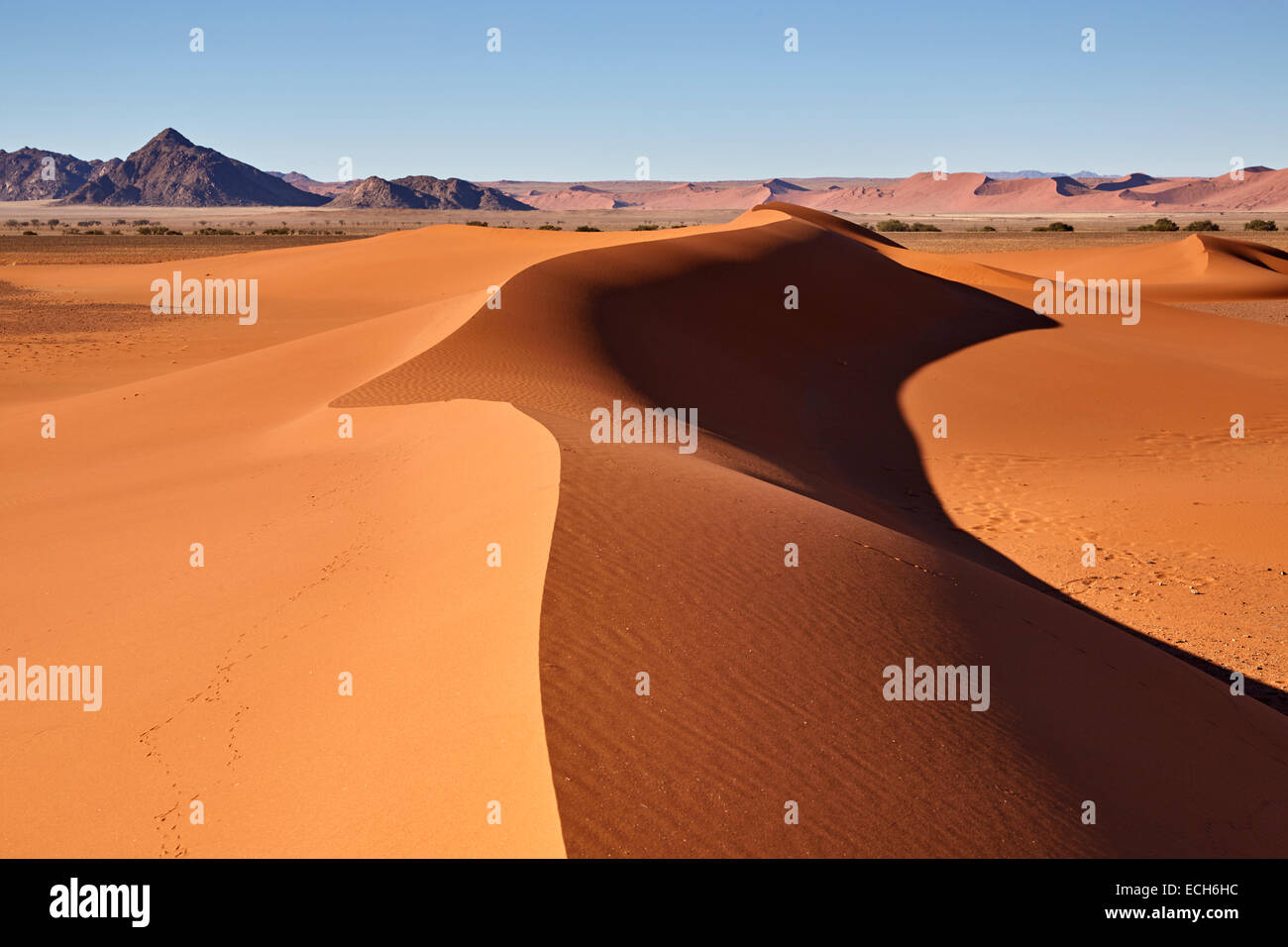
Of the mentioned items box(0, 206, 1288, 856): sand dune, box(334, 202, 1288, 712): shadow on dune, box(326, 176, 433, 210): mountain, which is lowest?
box(0, 206, 1288, 856): sand dune

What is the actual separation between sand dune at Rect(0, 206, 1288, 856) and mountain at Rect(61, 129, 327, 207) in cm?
17898

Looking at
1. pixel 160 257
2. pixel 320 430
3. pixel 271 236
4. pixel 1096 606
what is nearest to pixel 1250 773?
pixel 1096 606

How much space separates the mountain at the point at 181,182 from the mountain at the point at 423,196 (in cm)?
1548

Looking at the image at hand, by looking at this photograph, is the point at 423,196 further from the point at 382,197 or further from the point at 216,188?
the point at 216,188

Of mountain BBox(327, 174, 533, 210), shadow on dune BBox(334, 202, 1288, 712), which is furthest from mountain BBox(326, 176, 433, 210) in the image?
shadow on dune BBox(334, 202, 1288, 712)

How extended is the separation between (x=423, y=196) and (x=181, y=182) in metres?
47.4

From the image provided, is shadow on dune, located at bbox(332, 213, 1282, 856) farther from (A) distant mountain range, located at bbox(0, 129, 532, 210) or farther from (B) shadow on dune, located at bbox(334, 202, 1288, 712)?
(A) distant mountain range, located at bbox(0, 129, 532, 210)

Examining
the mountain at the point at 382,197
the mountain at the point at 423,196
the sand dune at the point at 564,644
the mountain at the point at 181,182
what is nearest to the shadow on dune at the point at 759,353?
the sand dune at the point at 564,644

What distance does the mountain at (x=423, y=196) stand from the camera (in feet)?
520

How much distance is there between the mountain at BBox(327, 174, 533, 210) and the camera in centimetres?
15862

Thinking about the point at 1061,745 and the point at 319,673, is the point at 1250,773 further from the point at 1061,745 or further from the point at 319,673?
the point at 319,673

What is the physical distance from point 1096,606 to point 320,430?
7686 millimetres

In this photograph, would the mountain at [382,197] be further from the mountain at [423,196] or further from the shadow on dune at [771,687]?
the shadow on dune at [771,687]
